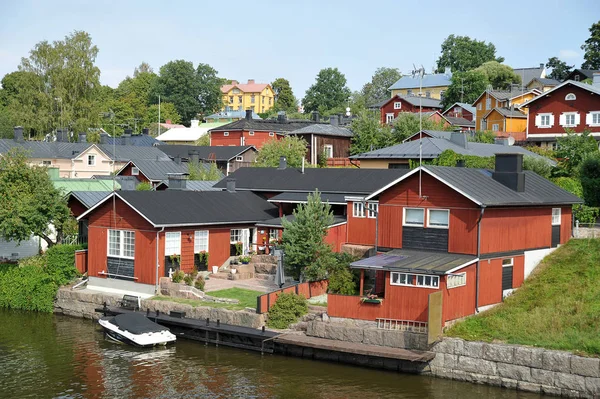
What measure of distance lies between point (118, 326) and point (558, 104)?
4088 centimetres

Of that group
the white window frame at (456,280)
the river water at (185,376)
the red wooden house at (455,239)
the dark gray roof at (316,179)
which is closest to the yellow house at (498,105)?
the dark gray roof at (316,179)

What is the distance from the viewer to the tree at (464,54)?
12125cm

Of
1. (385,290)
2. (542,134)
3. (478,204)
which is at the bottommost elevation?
(385,290)

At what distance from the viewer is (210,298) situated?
3281 cm

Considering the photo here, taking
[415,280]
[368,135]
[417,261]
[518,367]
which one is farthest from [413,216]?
[368,135]

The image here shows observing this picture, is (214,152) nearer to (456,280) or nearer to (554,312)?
(456,280)

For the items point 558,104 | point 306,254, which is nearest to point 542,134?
point 558,104

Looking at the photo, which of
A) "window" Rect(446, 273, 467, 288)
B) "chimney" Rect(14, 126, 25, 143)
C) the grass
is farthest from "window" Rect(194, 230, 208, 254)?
"chimney" Rect(14, 126, 25, 143)

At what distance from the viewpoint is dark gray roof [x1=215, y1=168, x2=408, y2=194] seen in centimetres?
4194

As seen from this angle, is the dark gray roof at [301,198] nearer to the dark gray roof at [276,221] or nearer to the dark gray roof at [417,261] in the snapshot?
the dark gray roof at [276,221]

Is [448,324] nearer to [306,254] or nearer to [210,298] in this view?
[306,254]

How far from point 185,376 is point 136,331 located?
473cm

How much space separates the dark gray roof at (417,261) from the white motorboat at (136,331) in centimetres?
832

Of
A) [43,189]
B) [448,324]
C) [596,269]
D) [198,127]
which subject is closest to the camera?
[448,324]
